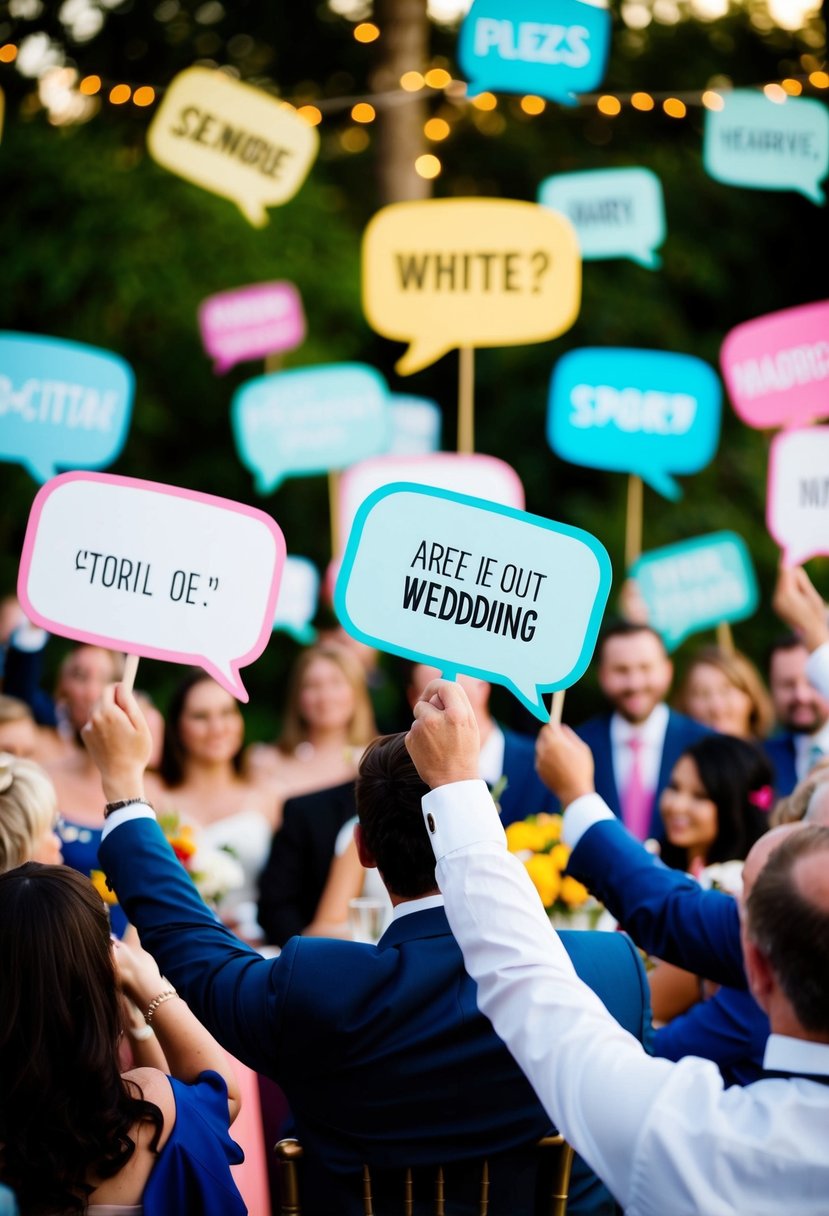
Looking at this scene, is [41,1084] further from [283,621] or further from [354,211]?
[354,211]

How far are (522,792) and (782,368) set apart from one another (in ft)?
7.33

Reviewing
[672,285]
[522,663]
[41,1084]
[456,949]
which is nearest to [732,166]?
[522,663]

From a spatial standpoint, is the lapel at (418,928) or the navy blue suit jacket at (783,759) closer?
the lapel at (418,928)

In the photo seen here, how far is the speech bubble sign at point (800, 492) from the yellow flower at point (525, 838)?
60.0 inches

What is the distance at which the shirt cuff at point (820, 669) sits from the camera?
3.30m

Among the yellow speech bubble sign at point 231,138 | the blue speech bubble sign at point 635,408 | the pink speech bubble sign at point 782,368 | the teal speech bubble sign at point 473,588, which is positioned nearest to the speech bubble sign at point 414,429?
the blue speech bubble sign at point 635,408

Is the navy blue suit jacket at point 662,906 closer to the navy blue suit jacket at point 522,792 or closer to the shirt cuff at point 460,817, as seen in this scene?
the shirt cuff at point 460,817

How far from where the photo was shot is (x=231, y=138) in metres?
5.61

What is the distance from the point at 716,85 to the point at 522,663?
430 inches

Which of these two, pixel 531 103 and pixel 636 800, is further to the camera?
pixel 531 103

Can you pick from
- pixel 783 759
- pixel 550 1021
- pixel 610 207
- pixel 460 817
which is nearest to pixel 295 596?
pixel 610 207

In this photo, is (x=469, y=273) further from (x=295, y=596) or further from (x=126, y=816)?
(x=126, y=816)

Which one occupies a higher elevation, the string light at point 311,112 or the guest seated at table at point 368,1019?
the guest seated at table at point 368,1019

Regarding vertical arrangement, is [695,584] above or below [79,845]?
below
